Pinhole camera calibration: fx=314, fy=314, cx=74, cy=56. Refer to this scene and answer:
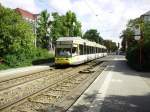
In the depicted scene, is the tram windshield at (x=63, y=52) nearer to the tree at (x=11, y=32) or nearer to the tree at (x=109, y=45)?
the tree at (x=11, y=32)

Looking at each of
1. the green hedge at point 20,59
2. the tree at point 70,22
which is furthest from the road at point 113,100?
the tree at point 70,22

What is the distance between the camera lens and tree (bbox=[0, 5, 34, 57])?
100 feet

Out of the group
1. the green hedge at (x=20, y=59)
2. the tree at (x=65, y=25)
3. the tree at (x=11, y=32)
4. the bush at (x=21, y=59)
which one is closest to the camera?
the green hedge at (x=20, y=59)

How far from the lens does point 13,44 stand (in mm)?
30891

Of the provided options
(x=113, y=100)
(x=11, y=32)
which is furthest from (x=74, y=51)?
(x=113, y=100)

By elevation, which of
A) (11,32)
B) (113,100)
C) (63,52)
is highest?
(11,32)

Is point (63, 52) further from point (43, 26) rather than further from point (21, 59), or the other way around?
point (43, 26)

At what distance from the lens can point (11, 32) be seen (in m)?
31.0

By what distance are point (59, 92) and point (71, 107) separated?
4.27 metres

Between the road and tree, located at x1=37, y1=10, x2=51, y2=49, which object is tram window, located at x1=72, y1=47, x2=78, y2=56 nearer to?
the road

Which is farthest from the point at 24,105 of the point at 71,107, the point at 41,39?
the point at 41,39

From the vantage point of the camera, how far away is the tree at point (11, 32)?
100 ft

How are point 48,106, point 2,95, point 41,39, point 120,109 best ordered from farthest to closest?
1. point 41,39
2. point 2,95
3. point 48,106
4. point 120,109

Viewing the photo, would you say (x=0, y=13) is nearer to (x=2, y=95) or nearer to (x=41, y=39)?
(x=2, y=95)
